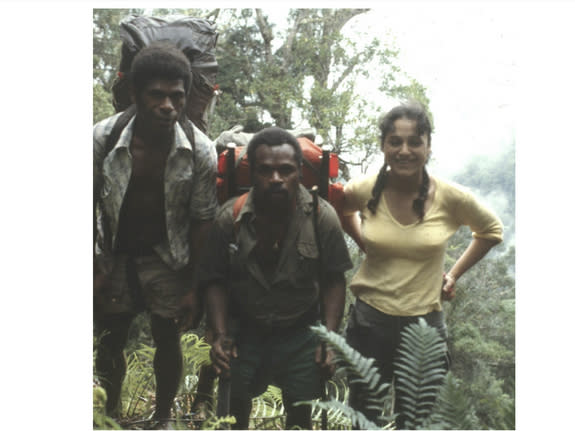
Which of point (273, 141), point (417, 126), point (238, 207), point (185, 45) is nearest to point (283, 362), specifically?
point (238, 207)

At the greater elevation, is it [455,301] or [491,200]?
[491,200]

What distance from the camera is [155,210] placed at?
10.3 ft

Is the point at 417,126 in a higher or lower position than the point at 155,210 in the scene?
higher

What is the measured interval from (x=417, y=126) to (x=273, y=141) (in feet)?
2.61

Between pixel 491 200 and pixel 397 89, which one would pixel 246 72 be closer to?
pixel 397 89

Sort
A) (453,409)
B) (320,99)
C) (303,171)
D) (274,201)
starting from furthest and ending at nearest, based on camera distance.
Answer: (320,99)
(303,171)
(274,201)
(453,409)

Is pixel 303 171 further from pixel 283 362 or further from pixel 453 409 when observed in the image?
pixel 453 409

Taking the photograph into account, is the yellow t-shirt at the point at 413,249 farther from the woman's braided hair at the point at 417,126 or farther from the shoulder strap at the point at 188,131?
the shoulder strap at the point at 188,131

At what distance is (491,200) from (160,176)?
1779 millimetres

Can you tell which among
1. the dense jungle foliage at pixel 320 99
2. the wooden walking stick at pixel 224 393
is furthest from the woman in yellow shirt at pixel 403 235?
the wooden walking stick at pixel 224 393

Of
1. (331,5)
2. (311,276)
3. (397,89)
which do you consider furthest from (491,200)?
(331,5)

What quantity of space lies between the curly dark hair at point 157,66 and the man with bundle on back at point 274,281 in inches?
19.1

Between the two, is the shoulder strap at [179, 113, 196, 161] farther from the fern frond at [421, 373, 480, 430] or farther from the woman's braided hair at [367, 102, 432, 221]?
the fern frond at [421, 373, 480, 430]

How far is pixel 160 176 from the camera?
3086 millimetres
